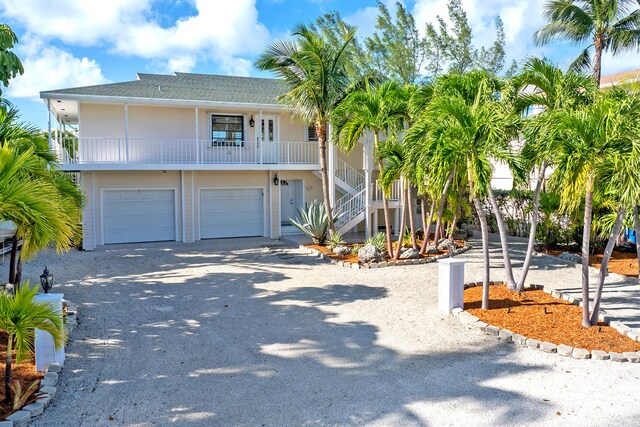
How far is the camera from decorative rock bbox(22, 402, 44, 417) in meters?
4.89

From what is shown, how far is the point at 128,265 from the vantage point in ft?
42.4

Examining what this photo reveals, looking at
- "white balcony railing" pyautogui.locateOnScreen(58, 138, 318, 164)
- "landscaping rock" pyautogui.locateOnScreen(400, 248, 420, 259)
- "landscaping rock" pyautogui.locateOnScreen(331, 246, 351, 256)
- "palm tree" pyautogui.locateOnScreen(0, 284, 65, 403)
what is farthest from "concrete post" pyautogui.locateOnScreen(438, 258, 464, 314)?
"white balcony railing" pyautogui.locateOnScreen(58, 138, 318, 164)

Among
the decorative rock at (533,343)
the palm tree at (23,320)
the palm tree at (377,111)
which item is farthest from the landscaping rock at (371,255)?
the palm tree at (23,320)

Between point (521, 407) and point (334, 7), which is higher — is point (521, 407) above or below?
below

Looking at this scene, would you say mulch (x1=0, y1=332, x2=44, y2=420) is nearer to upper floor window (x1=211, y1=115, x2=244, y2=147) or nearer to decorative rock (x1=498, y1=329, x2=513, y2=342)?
decorative rock (x1=498, y1=329, x2=513, y2=342)

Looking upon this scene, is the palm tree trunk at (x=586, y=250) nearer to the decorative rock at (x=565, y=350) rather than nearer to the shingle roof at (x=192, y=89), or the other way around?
the decorative rock at (x=565, y=350)

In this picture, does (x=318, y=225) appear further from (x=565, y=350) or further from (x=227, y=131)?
(x=565, y=350)

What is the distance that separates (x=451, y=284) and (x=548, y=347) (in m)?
1.92

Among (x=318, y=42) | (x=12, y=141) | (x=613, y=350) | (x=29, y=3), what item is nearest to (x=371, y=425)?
(x=613, y=350)

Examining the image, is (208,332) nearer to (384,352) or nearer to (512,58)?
(384,352)

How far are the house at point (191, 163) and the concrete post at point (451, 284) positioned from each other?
761cm

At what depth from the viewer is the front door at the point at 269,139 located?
59.5ft

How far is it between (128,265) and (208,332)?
6367 millimetres

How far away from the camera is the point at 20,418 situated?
186 inches
